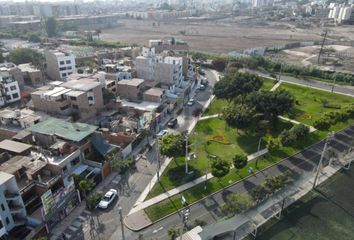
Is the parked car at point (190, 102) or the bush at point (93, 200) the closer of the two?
the bush at point (93, 200)

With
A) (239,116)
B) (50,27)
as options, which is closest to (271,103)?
(239,116)

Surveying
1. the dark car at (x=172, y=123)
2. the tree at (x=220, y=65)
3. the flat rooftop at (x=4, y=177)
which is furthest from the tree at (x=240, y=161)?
the tree at (x=220, y=65)

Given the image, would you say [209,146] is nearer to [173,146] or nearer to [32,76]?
[173,146]

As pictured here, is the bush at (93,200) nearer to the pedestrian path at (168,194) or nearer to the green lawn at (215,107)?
the pedestrian path at (168,194)

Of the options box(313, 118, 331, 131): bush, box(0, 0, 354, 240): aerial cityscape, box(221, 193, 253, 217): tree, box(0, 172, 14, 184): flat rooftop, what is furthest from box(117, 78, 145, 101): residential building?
box(221, 193, 253, 217): tree

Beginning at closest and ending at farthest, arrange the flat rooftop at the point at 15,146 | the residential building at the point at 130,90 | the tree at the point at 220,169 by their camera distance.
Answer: the flat rooftop at the point at 15,146, the tree at the point at 220,169, the residential building at the point at 130,90

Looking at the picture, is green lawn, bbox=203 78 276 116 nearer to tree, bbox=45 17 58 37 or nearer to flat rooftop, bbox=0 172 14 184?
flat rooftop, bbox=0 172 14 184

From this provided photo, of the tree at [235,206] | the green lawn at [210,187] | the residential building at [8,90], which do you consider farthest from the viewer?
the residential building at [8,90]
